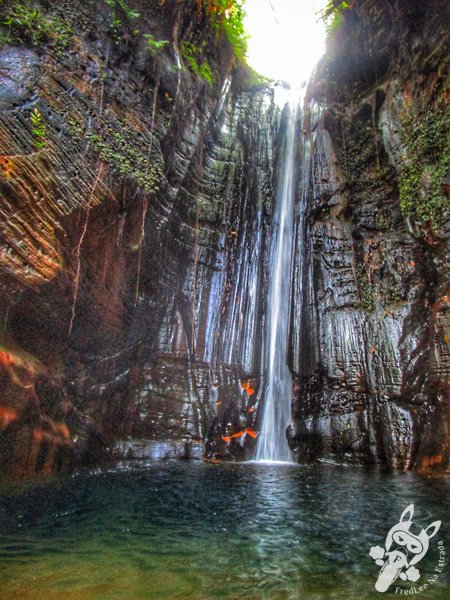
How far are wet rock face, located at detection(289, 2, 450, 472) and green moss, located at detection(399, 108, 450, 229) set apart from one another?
0.05 m

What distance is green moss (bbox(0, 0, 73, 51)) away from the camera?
5703mm

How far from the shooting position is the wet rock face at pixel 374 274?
24.0ft

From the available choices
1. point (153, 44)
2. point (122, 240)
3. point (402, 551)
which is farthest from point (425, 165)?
point (402, 551)

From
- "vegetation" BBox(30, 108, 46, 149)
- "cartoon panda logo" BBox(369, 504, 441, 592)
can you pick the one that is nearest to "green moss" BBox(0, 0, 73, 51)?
"vegetation" BBox(30, 108, 46, 149)

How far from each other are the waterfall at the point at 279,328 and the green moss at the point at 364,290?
181 centimetres

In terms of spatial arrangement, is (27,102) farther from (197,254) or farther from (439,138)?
(439,138)

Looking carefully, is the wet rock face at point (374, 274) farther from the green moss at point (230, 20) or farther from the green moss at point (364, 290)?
the green moss at point (230, 20)

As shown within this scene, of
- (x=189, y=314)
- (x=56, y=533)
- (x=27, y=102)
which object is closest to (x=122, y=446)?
(x=189, y=314)

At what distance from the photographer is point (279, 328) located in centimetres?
945

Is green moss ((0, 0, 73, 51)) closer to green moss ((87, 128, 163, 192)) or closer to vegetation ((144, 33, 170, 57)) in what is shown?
green moss ((87, 128, 163, 192))

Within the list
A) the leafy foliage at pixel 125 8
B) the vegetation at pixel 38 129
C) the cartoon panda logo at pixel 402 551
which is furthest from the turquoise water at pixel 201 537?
the leafy foliage at pixel 125 8

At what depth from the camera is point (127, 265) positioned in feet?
24.0

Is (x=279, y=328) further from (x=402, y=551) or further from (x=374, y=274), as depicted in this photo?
(x=402, y=551)

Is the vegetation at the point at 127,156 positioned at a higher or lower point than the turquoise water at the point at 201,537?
higher
